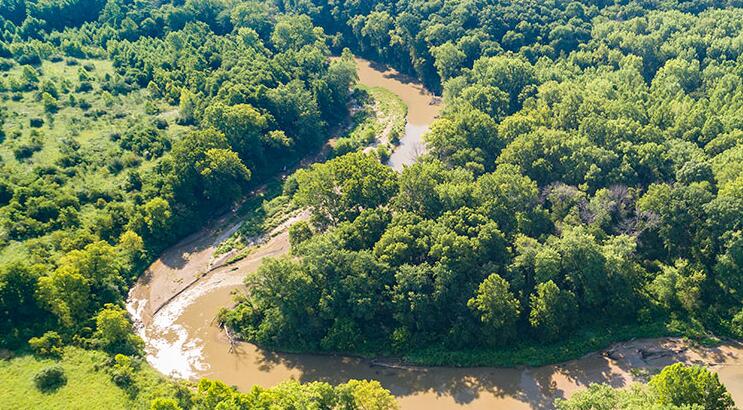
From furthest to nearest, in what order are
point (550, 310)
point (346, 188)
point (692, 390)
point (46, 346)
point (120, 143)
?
point (120, 143)
point (346, 188)
point (550, 310)
point (46, 346)
point (692, 390)

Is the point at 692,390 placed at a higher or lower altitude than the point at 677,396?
higher

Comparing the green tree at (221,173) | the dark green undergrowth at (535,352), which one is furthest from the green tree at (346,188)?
the dark green undergrowth at (535,352)

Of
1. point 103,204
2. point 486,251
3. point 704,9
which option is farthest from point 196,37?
point 704,9

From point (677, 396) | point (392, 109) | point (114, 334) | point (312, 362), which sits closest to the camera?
point (677, 396)

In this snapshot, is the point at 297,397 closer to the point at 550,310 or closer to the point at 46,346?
the point at 550,310

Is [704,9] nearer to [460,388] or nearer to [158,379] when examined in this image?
[460,388]

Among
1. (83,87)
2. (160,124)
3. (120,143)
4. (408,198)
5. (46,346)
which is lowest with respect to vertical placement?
(46,346)

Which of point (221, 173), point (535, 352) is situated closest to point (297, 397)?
point (535, 352)
